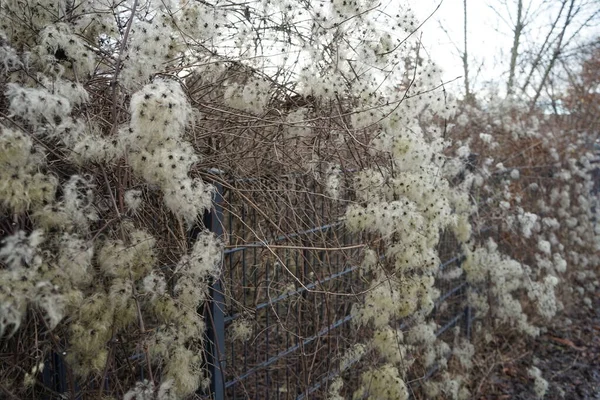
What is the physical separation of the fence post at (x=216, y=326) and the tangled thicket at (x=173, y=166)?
0.05m

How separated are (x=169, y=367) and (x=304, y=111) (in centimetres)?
145

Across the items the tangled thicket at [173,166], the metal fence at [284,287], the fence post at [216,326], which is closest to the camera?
the tangled thicket at [173,166]

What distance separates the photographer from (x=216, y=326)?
2.17 metres

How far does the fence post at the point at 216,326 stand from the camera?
2.10m

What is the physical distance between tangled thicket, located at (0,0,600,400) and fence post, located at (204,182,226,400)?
5 cm

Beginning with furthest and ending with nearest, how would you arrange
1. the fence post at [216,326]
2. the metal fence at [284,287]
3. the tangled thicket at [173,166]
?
the metal fence at [284,287]
the fence post at [216,326]
the tangled thicket at [173,166]

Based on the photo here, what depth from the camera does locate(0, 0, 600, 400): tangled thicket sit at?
4.67 ft

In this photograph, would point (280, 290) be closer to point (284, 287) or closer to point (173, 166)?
point (284, 287)

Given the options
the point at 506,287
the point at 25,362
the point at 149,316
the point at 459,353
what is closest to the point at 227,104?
the point at 149,316

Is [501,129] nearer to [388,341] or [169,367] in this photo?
[388,341]

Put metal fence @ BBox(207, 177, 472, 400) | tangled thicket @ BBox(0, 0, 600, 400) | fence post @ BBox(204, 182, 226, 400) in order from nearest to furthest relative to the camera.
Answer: tangled thicket @ BBox(0, 0, 600, 400), fence post @ BBox(204, 182, 226, 400), metal fence @ BBox(207, 177, 472, 400)

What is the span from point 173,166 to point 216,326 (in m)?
0.92

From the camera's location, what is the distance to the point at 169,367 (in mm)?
1728

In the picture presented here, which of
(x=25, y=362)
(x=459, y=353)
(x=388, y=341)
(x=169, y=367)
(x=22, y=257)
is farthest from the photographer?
(x=459, y=353)
